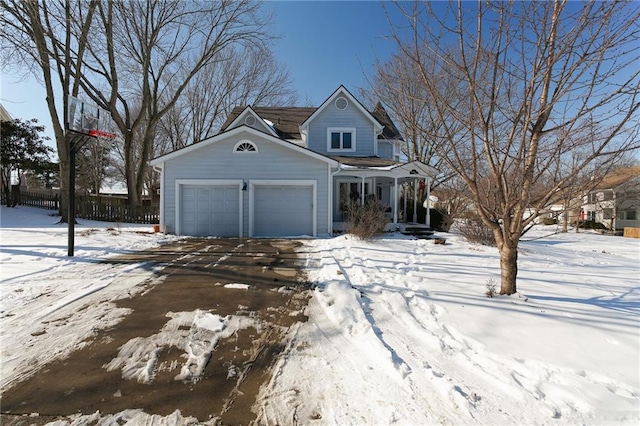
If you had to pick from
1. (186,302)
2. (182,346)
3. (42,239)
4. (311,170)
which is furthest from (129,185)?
(182,346)

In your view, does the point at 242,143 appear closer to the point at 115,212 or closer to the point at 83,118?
the point at 83,118

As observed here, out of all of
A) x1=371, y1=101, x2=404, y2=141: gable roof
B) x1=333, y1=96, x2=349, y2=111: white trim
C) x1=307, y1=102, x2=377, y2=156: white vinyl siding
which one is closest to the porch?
x1=307, y1=102, x2=377, y2=156: white vinyl siding

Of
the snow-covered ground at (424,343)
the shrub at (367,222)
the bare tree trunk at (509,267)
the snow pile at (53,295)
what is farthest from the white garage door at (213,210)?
the bare tree trunk at (509,267)

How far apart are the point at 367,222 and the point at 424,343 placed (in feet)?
23.7

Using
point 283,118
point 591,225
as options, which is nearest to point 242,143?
point 283,118

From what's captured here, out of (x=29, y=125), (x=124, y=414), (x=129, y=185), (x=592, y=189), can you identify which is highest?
(x=29, y=125)

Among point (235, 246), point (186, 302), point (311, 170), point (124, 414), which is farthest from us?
point (311, 170)

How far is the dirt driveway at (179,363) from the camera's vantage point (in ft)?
6.81

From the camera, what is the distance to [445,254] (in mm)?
7895

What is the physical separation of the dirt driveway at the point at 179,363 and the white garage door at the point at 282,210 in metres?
6.51

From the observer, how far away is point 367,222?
10.1 m

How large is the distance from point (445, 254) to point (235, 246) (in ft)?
20.1

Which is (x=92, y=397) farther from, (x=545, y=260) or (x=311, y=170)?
(x=311, y=170)

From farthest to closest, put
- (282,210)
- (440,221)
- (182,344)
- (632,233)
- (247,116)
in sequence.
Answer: (632,233) < (247,116) < (440,221) < (282,210) < (182,344)
